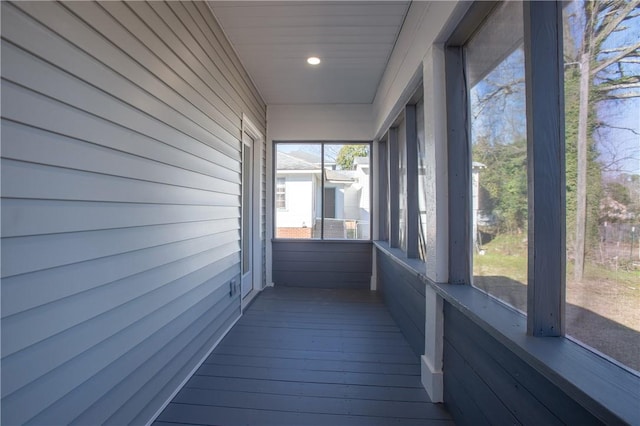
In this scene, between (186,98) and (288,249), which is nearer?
(186,98)

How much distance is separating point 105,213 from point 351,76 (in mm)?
3123

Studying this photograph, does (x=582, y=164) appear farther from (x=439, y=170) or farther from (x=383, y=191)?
(x=383, y=191)

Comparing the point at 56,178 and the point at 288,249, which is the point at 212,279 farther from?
the point at 288,249

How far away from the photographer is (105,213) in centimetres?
127

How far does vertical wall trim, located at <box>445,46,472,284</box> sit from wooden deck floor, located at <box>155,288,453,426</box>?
85 cm

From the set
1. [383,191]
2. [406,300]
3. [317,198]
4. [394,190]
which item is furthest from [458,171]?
[317,198]

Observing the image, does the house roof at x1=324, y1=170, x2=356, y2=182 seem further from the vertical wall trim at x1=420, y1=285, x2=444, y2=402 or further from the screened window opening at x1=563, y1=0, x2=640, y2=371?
the screened window opening at x1=563, y1=0, x2=640, y2=371

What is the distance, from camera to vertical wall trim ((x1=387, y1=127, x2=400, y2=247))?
362cm

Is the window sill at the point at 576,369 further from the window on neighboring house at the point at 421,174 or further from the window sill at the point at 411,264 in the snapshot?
the window on neighboring house at the point at 421,174

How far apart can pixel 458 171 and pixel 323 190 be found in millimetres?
2974

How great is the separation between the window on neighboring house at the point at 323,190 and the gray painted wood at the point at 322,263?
0.14 meters

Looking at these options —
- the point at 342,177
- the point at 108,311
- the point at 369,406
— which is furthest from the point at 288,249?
the point at 108,311

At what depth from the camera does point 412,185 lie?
2.80 metres

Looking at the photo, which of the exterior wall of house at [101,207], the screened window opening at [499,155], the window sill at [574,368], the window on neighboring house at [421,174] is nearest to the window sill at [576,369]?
the window sill at [574,368]
